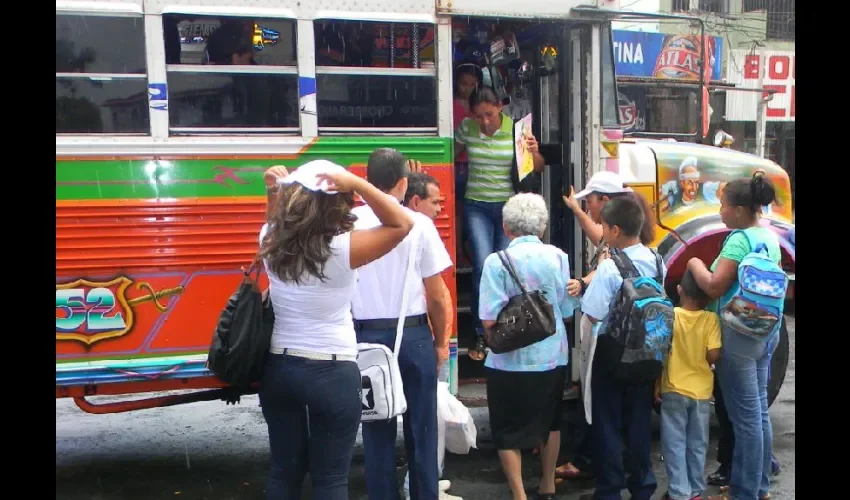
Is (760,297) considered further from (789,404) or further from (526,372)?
(789,404)

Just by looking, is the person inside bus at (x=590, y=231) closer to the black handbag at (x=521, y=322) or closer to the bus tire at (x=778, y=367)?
the black handbag at (x=521, y=322)

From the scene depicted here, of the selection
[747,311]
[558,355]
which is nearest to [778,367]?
[747,311]

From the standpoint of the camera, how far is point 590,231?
4551 millimetres

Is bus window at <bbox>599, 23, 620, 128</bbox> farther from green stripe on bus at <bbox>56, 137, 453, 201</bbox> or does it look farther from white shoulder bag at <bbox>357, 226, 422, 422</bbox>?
white shoulder bag at <bbox>357, 226, 422, 422</bbox>

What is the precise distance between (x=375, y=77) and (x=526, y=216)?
121 centimetres

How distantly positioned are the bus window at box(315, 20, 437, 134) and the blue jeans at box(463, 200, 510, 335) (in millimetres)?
891

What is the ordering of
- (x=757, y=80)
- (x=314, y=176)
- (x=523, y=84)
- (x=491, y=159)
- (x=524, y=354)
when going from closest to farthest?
(x=314, y=176), (x=524, y=354), (x=491, y=159), (x=523, y=84), (x=757, y=80)

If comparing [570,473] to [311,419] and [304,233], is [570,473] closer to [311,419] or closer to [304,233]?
[311,419]

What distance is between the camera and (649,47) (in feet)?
51.2

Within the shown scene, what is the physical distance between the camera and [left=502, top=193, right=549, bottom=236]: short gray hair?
13.2ft

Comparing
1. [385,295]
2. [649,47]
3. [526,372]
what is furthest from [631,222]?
[649,47]

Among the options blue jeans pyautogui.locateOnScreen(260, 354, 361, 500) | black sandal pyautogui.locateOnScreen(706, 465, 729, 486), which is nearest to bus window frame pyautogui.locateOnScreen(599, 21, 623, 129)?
black sandal pyautogui.locateOnScreen(706, 465, 729, 486)

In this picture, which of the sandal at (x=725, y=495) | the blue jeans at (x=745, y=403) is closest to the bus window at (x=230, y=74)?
the blue jeans at (x=745, y=403)

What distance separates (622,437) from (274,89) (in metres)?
2.68
